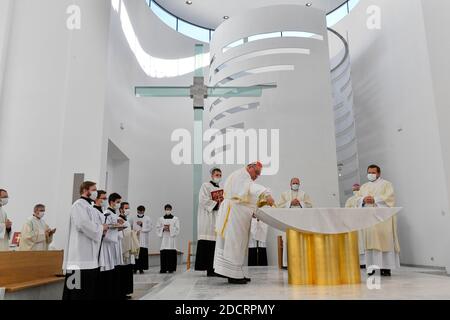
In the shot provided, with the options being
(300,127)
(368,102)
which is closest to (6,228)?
(300,127)

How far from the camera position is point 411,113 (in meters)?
6.84

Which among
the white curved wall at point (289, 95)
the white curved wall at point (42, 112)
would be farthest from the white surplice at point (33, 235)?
the white curved wall at point (289, 95)

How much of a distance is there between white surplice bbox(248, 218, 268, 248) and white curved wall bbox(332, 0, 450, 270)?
252cm

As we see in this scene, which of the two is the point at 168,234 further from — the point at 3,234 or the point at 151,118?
the point at 151,118

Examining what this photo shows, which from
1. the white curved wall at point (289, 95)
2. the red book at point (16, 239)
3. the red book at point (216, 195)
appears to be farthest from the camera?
the white curved wall at point (289, 95)

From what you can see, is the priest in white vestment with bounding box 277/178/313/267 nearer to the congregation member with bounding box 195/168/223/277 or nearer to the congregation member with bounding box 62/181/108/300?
the congregation member with bounding box 195/168/223/277

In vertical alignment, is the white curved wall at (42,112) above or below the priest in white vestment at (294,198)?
above

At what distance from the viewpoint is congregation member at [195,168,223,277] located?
15.5 feet

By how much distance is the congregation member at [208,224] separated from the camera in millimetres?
4729

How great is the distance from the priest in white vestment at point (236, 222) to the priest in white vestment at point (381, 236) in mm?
1846

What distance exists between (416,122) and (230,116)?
12.6ft

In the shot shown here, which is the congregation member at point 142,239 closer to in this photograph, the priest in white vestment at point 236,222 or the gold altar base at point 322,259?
the priest in white vestment at point 236,222

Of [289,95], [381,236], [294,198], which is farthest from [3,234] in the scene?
[289,95]
